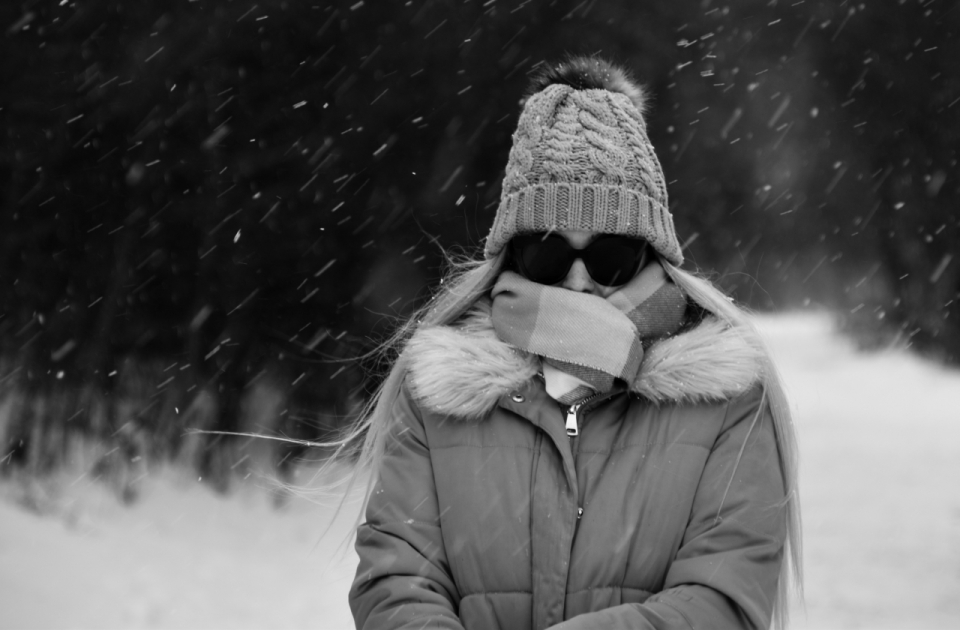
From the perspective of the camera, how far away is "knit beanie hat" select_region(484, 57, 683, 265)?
1.77m

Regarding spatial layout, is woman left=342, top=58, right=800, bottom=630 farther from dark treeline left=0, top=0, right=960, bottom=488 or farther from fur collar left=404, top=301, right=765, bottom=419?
dark treeline left=0, top=0, right=960, bottom=488

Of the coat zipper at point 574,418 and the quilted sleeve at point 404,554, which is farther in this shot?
the coat zipper at point 574,418

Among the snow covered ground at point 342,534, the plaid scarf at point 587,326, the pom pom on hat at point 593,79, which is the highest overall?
the pom pom on hat at point 593,79

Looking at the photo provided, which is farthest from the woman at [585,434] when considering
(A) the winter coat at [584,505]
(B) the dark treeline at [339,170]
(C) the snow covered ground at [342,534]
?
(C) the snow covered ground at [342,534]

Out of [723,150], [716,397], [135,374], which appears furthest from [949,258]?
[135,374]

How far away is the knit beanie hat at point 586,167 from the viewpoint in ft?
5.80

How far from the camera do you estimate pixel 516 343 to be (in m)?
1.78

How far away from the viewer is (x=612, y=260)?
178cm

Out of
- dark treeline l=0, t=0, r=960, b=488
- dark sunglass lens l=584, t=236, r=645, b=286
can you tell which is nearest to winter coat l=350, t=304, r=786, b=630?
dark sunglass lens l=584, t=236, r=645, b=286

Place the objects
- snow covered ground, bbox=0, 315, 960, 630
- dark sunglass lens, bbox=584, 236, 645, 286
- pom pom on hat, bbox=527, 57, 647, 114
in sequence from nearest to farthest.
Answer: dark sunglass lens, bbox=584, 236, 645, 286 < pom pom on hat, bbox=527, 57, 647, 114 < snow covered ground, bbox=0, 315, 960, 630

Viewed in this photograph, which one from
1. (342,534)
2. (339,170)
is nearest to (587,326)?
(339,170)

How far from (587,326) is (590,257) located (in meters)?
0.17

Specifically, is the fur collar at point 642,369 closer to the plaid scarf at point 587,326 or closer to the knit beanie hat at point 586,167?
the plaid scarf at point 587,326

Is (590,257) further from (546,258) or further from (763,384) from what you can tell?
(763,384)
